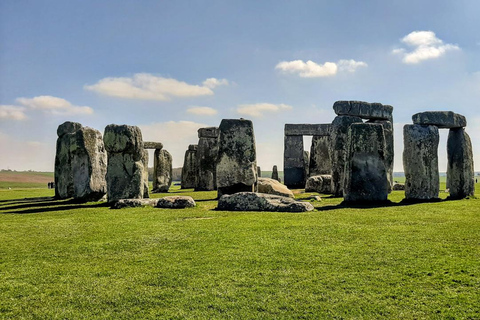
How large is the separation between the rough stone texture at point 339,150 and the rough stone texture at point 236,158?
3.43 metres

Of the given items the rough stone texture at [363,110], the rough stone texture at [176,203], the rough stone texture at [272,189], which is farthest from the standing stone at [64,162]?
the rough stone texture at [363,110]

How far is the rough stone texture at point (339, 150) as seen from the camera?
12844 mm

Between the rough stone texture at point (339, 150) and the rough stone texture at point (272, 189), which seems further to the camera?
the rough stone texture at point (339, 150)

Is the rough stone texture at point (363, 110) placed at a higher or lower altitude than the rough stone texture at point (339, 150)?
higher

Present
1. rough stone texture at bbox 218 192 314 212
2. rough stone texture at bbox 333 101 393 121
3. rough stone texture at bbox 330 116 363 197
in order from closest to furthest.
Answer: rough stone texture at bbox 218 192 314 212 → rough stone texture at bbox 330 116 363 197 → rough stone texture at bbox 333 101 393 121

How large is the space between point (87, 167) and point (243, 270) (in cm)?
919

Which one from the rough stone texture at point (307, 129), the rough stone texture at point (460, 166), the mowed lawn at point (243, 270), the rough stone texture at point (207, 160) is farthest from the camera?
the rough stone texture at point (307, 129)

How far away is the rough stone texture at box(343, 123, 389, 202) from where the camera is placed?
9875 mm

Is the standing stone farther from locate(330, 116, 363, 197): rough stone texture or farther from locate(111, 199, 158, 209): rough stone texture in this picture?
locate(330, 116, 363, 197): rough stone texture

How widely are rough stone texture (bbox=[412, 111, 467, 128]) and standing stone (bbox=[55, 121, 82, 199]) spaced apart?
37.7 feet

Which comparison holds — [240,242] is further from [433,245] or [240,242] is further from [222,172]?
[222,172]

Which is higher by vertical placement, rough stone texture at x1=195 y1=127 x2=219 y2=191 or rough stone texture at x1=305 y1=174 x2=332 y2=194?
rough stone texture at x1=195 y1=127 x2=219 y2=191

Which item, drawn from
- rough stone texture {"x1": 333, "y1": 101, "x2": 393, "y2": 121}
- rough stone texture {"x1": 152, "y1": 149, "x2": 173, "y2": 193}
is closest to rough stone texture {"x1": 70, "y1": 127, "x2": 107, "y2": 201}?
rough stone texture {"x1": 152, "y1": 149, "x2": 173, "y2": 193}

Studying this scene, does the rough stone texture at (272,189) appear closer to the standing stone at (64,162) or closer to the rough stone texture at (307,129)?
the standing stone at (64,162)
